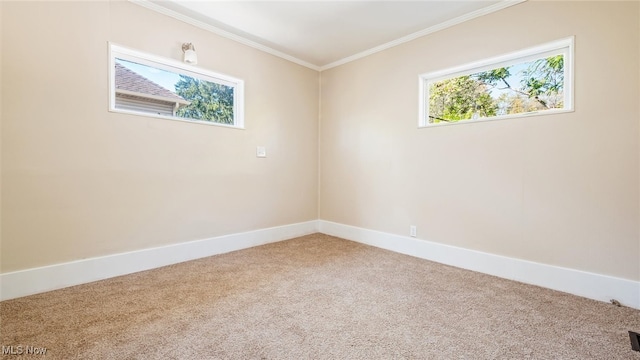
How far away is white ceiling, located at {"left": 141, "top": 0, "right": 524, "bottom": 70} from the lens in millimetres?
2701

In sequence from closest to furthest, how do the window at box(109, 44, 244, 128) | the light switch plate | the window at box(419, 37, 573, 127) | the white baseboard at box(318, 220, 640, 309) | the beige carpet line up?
the beige carpet < the white baseboard at box(318, 220, 640, 309) < the window at box(419, 37, 573, 127) < the window at box(109, 44, 244, 128) < the light switch plate

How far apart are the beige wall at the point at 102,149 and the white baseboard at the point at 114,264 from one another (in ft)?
0.23

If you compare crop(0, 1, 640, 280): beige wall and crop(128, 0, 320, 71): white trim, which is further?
crop(128, 0, 320, 71): white trim

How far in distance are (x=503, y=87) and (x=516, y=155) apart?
2.34 ft

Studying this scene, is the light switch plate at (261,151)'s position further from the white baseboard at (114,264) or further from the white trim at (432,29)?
the white trim at (432,29)

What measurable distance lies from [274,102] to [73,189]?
2376 millimetres

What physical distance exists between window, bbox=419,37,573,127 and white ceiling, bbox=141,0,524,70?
0.52 meters

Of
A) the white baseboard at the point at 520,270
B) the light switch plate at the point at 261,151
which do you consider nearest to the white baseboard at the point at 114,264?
the light switch plate at the point at 261,151

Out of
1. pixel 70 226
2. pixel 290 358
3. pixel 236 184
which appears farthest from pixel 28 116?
pixel 290 358

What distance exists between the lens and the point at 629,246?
2.10m

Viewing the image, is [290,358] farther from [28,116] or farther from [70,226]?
[28,116]

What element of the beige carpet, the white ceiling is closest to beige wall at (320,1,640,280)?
the white ceiling

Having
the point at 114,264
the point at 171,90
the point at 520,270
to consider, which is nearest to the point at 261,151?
the point at 171,90

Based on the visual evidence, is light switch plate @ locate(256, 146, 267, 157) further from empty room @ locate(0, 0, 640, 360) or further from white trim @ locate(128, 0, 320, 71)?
white trim @ locate(128, 0, 320, 71)
